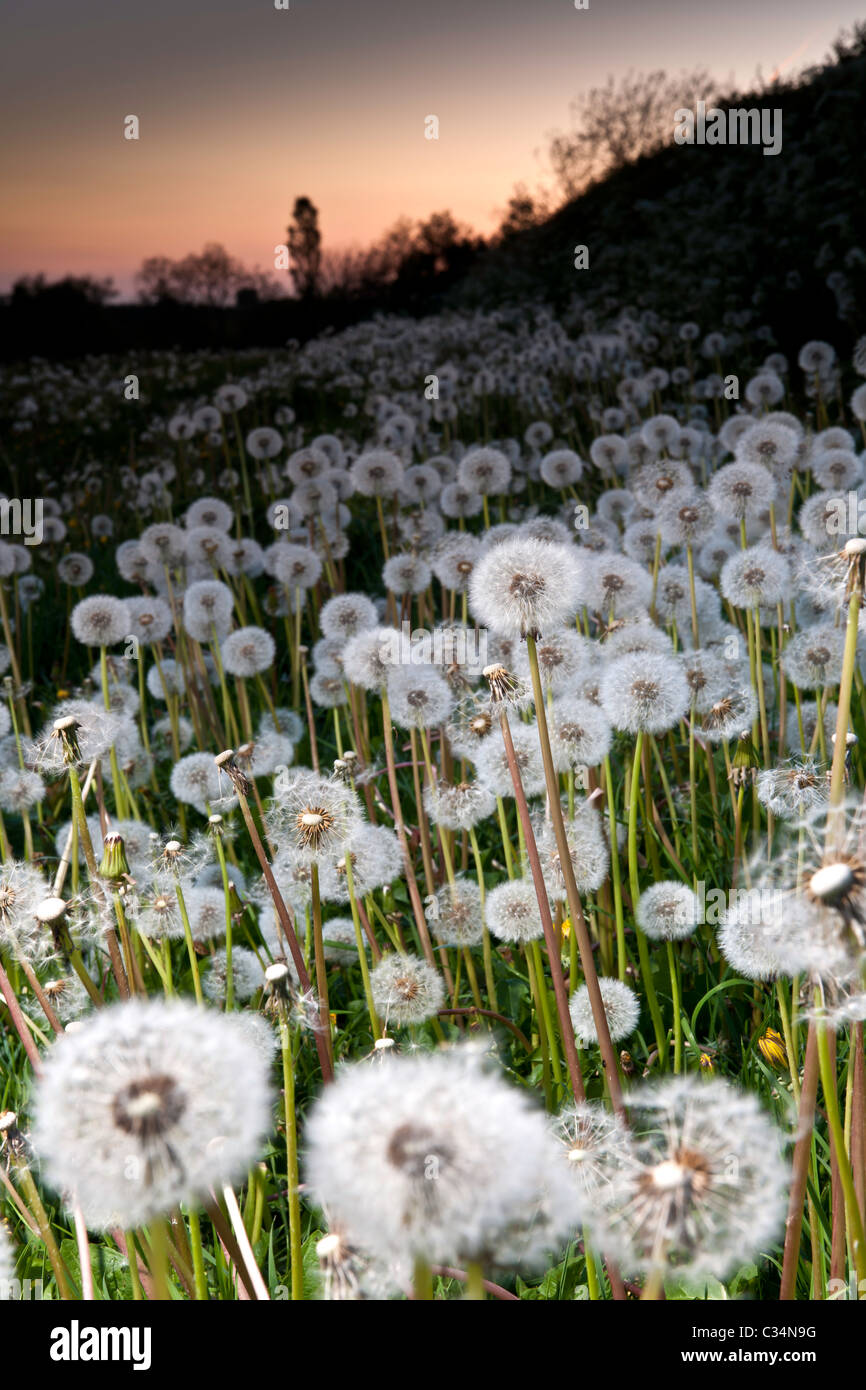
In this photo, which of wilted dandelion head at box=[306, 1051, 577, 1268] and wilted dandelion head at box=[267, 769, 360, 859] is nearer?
wilted dandelion head at box=[306, 1051, 577, 1268]

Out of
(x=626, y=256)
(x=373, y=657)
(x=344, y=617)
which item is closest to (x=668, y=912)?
(x=373, y=657)

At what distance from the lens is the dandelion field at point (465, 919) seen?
100 centimetres

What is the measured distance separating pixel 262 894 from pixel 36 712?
10.0ft

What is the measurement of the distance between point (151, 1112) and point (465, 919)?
2.00 m

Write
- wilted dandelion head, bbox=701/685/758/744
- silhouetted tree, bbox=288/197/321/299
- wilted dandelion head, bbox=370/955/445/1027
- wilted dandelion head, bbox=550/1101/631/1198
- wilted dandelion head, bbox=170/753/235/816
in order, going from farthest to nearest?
silhouetted tree, bbox=288/197/321/299 < wilted dandelion head, bbox=170/753/235/816 < wilted dandelion head, bbox=701/685/758/744 < wilted dandelion head, bbox=370/955/445/1027 < wilted dandelion head, bbox=550/1101/631/1198

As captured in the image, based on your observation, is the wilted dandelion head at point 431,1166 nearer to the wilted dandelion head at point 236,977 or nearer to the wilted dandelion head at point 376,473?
the wilted dandelion head at point 236,977

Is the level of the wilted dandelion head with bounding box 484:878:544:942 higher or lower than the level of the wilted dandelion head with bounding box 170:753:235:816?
lower

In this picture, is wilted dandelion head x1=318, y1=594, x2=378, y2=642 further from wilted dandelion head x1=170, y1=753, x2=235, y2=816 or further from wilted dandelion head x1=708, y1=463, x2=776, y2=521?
wilted dandelion head x1=708, y1=463, x2=776, y2=521

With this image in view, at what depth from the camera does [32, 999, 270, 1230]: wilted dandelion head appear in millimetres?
954

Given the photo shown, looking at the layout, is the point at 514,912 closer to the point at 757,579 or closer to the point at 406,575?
the point at 757,579

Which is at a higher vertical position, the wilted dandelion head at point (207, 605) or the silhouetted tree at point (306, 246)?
the silhouetted tree at point (306, 246)

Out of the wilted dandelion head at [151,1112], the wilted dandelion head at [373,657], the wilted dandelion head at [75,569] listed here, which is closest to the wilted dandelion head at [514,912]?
the wilted dandelion head at [373,657]

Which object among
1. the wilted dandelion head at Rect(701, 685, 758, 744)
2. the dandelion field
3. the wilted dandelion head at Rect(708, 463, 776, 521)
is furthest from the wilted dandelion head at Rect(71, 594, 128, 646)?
the wilted dandelion head at Rect(708, 463, 776, 521)

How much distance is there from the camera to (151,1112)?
943mm
